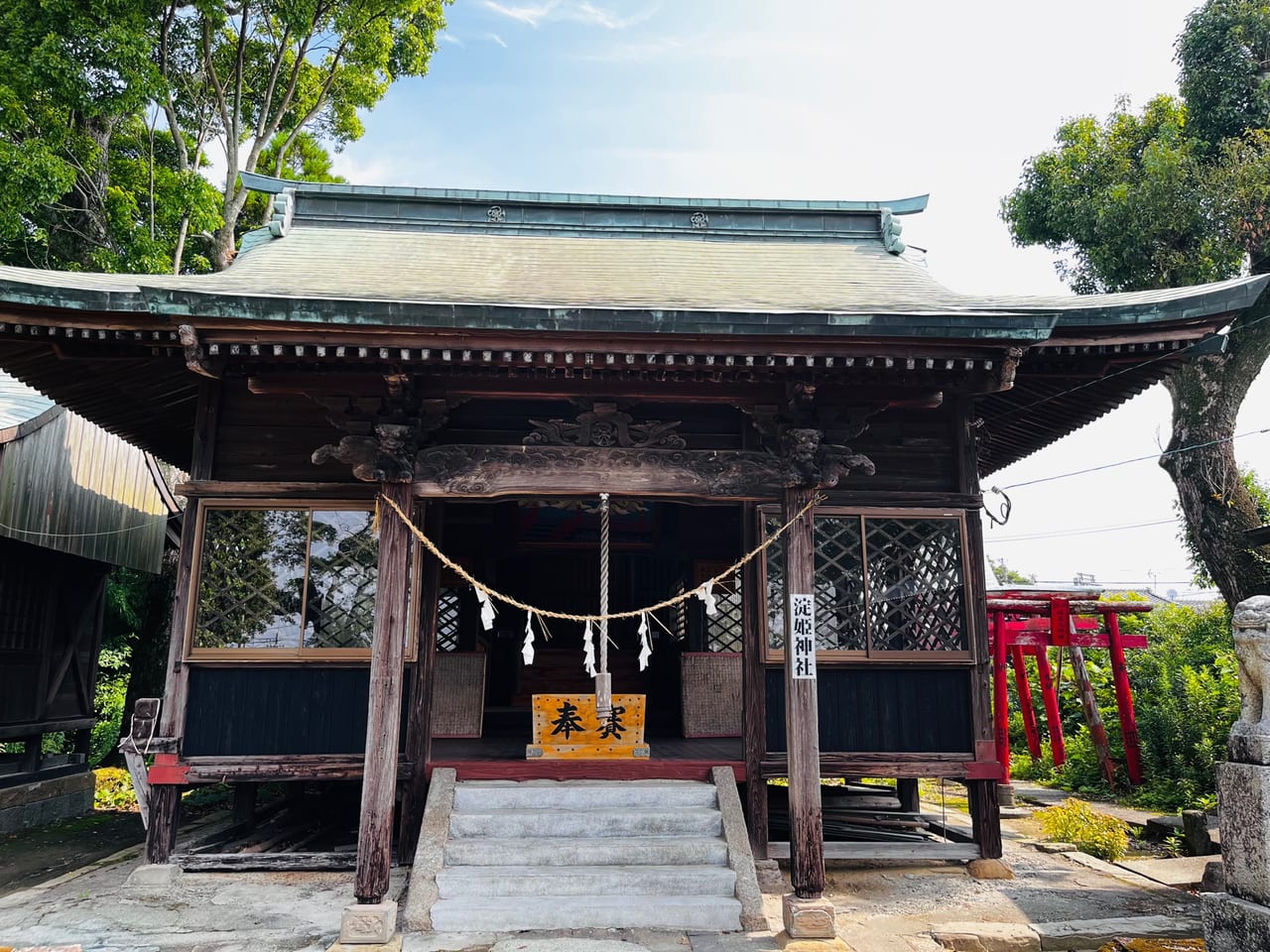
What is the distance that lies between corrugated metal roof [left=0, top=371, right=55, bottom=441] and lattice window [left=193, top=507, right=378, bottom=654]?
4902 mm

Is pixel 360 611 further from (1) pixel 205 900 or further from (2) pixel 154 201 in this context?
(2) pixel 154 201

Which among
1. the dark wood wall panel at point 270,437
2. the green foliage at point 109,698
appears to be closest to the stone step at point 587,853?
the dark wood wall panel at point 270,437

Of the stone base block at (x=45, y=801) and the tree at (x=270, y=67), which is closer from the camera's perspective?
the stone base block at (x=45, y=801)

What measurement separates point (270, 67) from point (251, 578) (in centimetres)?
1744

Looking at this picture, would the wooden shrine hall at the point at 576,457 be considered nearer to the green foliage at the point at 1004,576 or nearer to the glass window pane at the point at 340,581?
the glass window pane at the point at 340,581

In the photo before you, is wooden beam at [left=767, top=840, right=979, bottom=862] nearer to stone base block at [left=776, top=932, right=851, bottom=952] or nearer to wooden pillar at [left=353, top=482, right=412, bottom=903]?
stone base block at [left=776, top=932, right=851, bottom=952]

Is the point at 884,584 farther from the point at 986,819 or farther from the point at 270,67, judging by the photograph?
the point at 270,67

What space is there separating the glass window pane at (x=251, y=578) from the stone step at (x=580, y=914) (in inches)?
120

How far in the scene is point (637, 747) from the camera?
8375 millimetres

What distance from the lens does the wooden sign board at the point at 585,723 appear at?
8.49 metres

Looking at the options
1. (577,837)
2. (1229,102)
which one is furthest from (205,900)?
(1229,102)

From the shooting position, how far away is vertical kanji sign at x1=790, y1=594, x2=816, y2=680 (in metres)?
6.61

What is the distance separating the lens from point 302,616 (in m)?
7.88

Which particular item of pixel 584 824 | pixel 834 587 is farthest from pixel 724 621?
pixel 584 824
